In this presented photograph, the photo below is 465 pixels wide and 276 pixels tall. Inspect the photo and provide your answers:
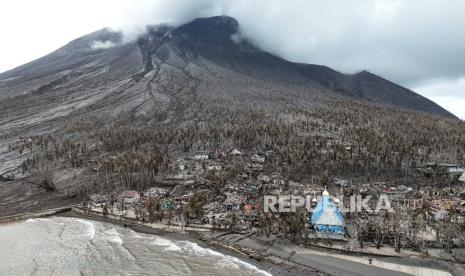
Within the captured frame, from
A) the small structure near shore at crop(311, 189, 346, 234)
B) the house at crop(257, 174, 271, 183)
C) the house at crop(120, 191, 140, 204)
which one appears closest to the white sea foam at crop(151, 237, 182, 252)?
→ the small structure near shore at crop(311, 189, 346, 234)

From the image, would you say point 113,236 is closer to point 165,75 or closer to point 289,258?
point 289,258

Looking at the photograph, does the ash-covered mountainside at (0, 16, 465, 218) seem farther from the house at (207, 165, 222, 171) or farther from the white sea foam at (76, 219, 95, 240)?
the white sea foam at (76, 219, 95, 240)

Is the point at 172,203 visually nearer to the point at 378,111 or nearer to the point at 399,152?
the point at 399,152

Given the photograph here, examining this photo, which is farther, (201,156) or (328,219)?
(201,156)

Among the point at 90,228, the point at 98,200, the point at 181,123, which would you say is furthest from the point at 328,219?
the point at 181,123

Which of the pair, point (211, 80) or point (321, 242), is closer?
point (321, 242)

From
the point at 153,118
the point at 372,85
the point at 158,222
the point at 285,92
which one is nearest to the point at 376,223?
the point at 158,222

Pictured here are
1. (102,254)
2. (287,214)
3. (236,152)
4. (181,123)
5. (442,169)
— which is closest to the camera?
(102,254)
